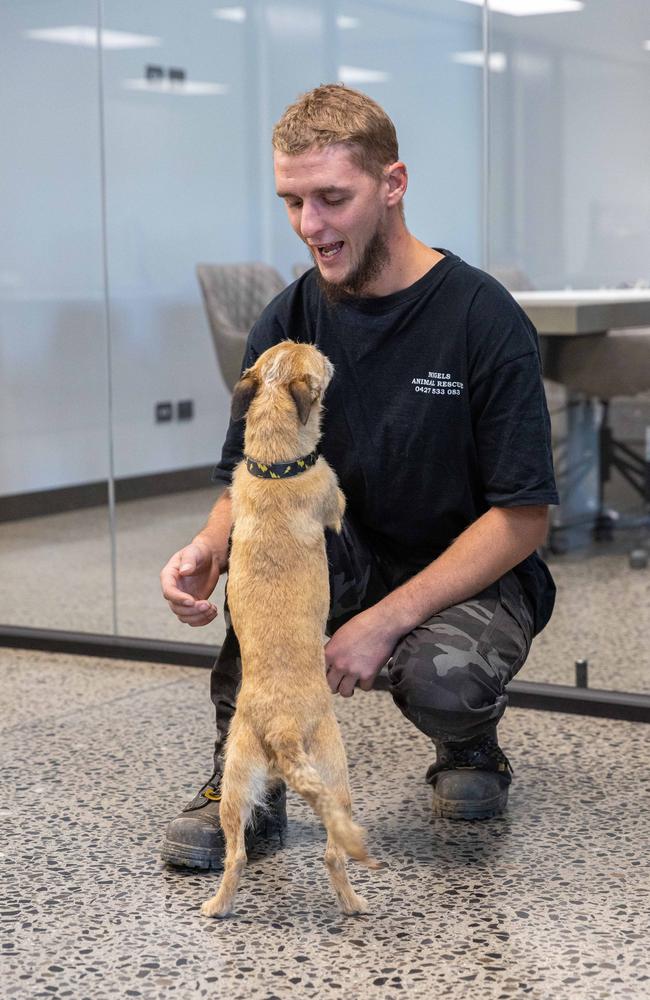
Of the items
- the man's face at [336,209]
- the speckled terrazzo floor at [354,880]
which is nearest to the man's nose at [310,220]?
the man's face at [336,209]

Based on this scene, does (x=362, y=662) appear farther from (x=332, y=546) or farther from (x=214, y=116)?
(x=214, y=116)

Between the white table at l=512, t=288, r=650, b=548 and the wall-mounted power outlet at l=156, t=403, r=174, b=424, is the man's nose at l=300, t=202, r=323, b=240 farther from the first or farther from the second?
the wall-mounted power outlet at l=156, t=403, r=174, b=424

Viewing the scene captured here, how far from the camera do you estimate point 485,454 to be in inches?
90.7

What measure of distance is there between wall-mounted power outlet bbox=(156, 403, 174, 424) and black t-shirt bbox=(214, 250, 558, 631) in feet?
3.91

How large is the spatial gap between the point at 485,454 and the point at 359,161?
53cm

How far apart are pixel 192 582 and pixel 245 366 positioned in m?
0.42

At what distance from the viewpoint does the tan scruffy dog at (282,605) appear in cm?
192

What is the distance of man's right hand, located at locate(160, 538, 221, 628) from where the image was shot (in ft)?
7.11

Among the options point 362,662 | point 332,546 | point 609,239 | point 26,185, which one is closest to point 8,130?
point 26,185

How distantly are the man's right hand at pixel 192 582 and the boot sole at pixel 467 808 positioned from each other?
1.80ft

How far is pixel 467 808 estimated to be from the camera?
241cm

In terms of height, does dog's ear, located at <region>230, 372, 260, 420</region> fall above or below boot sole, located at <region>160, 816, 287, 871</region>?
above

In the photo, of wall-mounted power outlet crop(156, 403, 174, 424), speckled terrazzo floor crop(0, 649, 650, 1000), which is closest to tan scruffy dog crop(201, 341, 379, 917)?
speckled terrazzo floor crop(0, 649, 650, 1000)

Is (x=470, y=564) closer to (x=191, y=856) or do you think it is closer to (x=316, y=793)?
(x=316, y=793)
